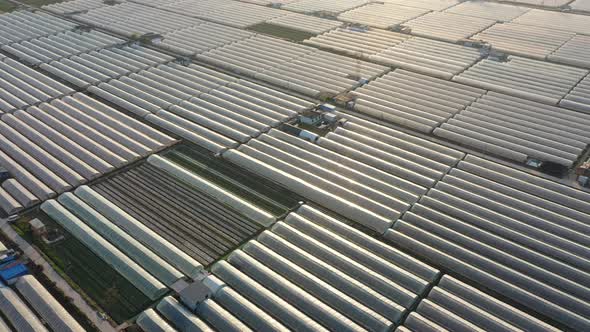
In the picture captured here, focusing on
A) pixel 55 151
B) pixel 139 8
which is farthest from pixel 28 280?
pixel 139 8

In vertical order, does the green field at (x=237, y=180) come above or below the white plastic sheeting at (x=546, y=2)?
above

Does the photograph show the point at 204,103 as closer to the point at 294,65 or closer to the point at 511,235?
the point at 294,65

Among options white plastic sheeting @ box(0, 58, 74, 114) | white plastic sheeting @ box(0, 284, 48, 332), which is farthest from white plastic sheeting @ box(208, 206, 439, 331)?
white plastic sheeting @ box(0, 58, 74, 114)

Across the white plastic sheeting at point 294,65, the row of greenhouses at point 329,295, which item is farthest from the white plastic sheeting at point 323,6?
the row of greenhouses at point 329,295

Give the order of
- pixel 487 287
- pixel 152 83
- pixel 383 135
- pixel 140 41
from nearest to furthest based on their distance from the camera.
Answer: pixel 487 287 → pixel 383 135 → pixel 152 83 → pixel 140 41

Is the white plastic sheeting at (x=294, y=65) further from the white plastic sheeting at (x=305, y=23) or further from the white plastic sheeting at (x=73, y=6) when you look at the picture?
the white plastic sheeting at (x=73, y=6)

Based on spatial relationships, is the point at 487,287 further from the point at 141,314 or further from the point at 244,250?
the point at 141,314

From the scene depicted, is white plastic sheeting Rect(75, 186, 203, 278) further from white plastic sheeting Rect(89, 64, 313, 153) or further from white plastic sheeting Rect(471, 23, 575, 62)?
white plastic sheeting Rect(471, 23, 575, 62)
